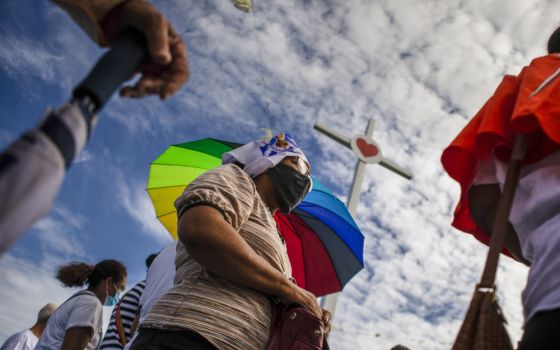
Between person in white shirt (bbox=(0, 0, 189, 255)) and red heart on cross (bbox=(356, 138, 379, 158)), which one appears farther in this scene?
red heart on cross (bbox=(356, 138, 379, 158))

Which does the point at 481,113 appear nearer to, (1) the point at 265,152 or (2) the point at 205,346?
(1) the point at 265,152

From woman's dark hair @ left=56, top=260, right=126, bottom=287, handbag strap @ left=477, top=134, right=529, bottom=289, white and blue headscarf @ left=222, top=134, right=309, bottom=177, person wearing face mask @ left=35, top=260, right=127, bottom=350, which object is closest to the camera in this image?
handbag strap @ left=477, top=134, right=529, bottom=289

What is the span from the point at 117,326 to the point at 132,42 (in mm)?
2778

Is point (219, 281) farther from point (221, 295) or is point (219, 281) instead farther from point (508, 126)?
point (508, 126)

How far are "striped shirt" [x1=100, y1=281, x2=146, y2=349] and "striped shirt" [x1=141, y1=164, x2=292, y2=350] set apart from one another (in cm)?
164

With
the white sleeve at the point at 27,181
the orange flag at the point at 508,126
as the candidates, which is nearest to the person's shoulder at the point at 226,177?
the orange flag at the point at 508,126

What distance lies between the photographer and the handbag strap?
4.07 feet

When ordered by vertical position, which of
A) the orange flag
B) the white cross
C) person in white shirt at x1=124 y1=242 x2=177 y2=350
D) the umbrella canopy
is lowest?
person in white shirt at x1=124 y1=242 x2=177 y2=350

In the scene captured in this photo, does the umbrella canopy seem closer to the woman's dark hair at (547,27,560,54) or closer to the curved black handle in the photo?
the woman's dark hair at (547,27,560,54)

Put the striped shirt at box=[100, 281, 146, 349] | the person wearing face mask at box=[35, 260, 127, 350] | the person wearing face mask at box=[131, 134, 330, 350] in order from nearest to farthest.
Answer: the person wearing face mask at box=[131, 134, 330, 350], the striped shirt at box=[100, 281, 146, 349], the person wearing face mask at box=[35, 260, 127, 350]

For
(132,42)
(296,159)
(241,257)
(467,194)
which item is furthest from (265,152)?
(132,42)

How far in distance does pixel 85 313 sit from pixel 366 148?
28.4ft

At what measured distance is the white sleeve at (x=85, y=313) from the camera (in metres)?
3.24

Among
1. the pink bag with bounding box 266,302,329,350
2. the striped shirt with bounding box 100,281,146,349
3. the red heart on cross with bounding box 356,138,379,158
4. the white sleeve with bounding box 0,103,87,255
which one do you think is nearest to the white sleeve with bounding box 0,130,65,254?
the white sleeve with bounding box 0,103,87,255
